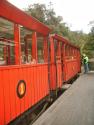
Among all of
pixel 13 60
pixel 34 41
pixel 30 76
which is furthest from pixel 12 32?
pixel 34 41

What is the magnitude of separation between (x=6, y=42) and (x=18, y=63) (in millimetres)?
883

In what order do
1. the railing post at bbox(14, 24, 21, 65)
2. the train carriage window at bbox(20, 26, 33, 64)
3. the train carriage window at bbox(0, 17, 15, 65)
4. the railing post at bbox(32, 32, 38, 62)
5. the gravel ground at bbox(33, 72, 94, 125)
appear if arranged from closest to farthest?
the train carriage window at bbox(0, 17, 15, 65) → the railing post at bbox(14, 24, 21, 65) → the train carriage window at bbox(20, 26, 33, 64) → the gravel ground at bbox(33, 72, 94, 125) → the railing post at bbox(32, 32, 38, 62)

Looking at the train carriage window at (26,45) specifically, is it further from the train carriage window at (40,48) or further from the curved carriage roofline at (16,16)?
the train carriage window at (40,48)

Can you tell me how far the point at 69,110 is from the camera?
10992 mm

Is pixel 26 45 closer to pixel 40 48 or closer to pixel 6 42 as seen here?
pixel 6 42

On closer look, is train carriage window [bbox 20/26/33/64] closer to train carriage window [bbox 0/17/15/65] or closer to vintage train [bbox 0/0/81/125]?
vintage train [bbox 0/0/81/125]

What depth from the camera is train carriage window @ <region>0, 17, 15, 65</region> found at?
7.21 metres

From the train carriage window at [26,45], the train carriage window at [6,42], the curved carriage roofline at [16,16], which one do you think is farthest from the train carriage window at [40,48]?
the train carriage window at [6,42]

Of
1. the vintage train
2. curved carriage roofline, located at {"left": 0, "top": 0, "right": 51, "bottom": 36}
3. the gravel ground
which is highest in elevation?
curved carriage roofline, located at {"left": 0, "top": 0, "right": 51, "bottom": 36}

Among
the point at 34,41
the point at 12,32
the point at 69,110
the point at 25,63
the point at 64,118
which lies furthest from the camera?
the point at 69,110

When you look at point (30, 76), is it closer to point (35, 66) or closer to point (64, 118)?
point (35, 66)

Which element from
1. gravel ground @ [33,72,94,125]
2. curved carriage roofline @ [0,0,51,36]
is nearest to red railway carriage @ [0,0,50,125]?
curved carriage roofline @ [0,0,51,36]

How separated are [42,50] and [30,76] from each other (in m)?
2.38

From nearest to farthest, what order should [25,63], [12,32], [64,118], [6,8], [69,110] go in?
[6,8]
[12,32]
[25,63]
[64,118]
[69,110]
